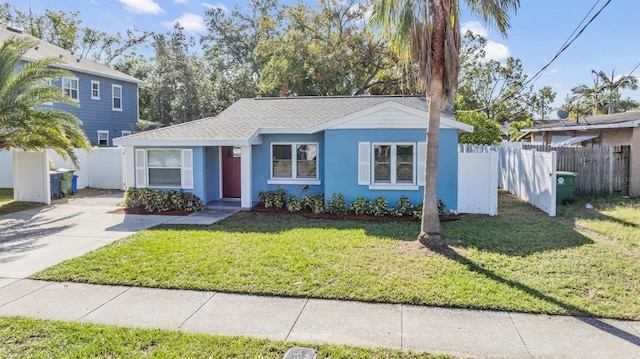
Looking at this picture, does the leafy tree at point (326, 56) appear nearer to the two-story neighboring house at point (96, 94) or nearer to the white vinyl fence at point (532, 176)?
the two-story neighboring house at point (96, 94)

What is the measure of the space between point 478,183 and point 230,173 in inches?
340

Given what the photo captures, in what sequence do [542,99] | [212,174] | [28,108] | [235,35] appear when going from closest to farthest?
[28,108], [212,174], [235,35], [542,99]

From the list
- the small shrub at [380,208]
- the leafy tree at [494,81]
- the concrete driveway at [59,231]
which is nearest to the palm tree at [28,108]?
the concrete driveway at [59,231]

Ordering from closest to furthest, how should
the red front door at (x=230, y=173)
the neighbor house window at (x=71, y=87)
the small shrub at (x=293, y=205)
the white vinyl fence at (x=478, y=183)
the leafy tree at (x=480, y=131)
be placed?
the white vinyl fence at (x=478, y=183) → the small shrub at (x=293, y=205) → the red front door at (x=230, y=173) → the leafy tree at (x=480, y=131) → the neighbor house window at (x=71, y=87)

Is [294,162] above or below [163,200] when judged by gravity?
above

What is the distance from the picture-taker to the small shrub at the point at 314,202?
12.7 metres

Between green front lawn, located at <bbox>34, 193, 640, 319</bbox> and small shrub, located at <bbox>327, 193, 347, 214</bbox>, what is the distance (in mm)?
2030

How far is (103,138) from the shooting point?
24297 millimetres

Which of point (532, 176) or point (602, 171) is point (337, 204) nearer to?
point (532, 176)

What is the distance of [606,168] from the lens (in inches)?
608

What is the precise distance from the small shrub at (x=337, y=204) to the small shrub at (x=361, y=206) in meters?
0.31

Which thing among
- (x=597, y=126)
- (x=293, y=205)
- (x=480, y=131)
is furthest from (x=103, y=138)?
(x=597, y=126)

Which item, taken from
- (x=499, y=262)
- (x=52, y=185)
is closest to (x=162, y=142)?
(x=52, y=185)

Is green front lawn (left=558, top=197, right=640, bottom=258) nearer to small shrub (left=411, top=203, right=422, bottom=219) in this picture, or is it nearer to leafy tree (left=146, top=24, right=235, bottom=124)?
small shrub (left=411, top=203, right=422, bottom=219)
